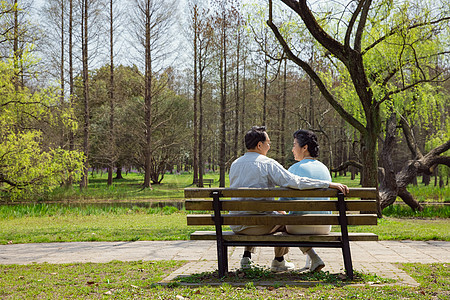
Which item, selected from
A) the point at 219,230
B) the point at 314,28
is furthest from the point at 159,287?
the point at 314,28

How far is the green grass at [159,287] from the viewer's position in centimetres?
382

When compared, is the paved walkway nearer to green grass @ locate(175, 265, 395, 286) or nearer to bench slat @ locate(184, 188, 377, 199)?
green grass @ locate(175, 265, 395, 286)

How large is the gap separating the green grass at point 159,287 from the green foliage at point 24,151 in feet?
44.3

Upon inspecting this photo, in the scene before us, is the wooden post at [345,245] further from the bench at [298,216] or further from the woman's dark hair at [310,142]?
the woman's dark hair at [310,142]

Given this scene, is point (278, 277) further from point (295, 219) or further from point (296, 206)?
point (296, 206)

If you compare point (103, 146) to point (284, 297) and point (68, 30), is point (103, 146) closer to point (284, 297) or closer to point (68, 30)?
point (68, 30)

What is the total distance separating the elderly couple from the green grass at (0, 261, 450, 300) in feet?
1.73

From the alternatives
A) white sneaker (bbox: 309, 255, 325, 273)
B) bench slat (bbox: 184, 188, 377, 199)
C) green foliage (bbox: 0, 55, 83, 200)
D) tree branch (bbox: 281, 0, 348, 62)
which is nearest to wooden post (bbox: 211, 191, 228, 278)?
bench slat (bbox: 184, 188, 377, 199)

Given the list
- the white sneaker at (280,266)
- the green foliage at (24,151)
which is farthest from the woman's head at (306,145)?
A: the green foliage at (24,151)

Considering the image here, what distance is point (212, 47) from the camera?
30750mm

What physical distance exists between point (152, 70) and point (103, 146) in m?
9.56

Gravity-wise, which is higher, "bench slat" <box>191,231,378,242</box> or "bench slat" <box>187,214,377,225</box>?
"bench slat" <box>187,214,377,225</box>

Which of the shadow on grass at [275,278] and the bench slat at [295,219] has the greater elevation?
the bench slat at [295,219]

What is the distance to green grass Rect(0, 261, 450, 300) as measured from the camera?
382 cm
